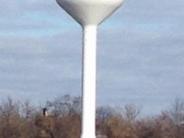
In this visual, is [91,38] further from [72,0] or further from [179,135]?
[179,135]

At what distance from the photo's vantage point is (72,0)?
57.2 metres

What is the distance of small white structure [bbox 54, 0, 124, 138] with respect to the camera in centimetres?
5731

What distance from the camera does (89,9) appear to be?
187 feet

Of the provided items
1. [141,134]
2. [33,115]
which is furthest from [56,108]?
[141,134]

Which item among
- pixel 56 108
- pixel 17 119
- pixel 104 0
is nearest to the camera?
pixel 104 0

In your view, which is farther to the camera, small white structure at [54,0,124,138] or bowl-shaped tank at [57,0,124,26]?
small white structure at [54,0,124,138]

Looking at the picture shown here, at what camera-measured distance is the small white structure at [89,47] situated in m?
57.3

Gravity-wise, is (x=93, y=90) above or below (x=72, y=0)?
below

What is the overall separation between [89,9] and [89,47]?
2.72m

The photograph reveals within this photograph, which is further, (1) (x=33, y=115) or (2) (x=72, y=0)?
(1) (x=33, y=115)

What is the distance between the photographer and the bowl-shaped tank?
2243 inches

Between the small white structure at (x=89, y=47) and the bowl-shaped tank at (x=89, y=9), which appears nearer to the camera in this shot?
the bowl-shaped tank at (x=89, y=9)

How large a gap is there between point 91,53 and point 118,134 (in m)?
56.1

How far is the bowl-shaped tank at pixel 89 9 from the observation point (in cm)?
5697
